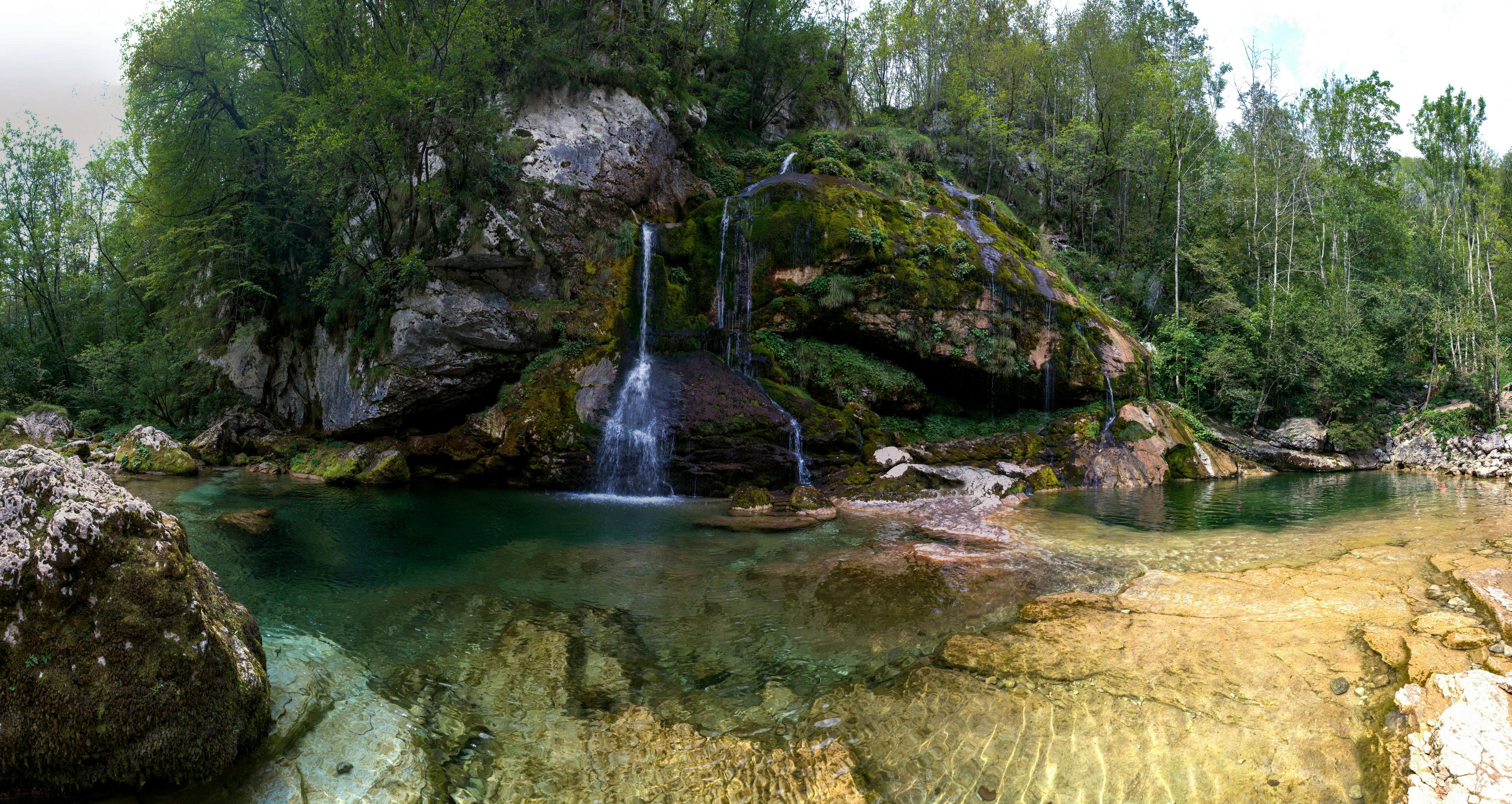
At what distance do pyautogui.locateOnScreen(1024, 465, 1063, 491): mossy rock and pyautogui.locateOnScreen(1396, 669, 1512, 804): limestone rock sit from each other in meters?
11.2

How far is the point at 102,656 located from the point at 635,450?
11.5 meters

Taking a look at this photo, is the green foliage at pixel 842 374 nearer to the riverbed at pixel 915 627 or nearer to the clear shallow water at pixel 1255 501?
the clear shallow water at pixel 1255 501

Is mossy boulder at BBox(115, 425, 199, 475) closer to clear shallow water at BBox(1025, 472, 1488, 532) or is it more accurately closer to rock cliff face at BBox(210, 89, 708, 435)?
rock cliff face at BBox(210, 89, 708, 435)

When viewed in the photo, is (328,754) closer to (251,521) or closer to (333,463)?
(251,521)

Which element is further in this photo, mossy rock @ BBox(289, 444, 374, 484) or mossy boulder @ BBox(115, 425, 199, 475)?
mossy boulder @ BBox(115, 425, 199, 475)

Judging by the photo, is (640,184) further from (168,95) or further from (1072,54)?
(1072,54)

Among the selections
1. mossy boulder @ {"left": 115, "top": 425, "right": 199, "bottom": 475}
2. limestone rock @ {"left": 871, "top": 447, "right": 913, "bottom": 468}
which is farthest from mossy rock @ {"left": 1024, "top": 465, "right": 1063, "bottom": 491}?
mossy boulder @ {"left": 115, "top": 425, "right": 199, "bottom": 475}

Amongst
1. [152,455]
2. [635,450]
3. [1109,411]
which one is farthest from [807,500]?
[152,455]

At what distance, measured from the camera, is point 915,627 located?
5.41 m

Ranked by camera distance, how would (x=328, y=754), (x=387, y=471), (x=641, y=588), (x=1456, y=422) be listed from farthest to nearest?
(x=1456, y=422), (x=387, y=471), (x=641, y=588), (x=328, y=754)

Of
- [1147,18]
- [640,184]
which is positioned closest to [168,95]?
[640,184]

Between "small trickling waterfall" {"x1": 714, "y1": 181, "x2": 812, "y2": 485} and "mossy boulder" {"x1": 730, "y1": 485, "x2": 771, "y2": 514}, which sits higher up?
"small trickling waterfall" {"x1": 714, "y1": 181, "x2": 812, "y2": 485}

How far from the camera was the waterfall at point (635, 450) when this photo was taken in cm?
1438

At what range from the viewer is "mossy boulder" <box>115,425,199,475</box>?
1590cm
